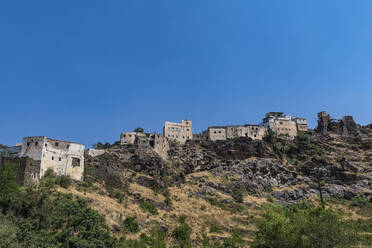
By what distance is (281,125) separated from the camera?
328 ft

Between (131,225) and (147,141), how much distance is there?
1261 inches

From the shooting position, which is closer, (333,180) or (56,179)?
(56,179)

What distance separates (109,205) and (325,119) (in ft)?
263

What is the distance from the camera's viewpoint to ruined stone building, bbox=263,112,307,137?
99250 mm

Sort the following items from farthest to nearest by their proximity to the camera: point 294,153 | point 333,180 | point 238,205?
point 294,153, point 333,180, point 238,205

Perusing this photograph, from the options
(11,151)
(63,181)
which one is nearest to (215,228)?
(63,181)

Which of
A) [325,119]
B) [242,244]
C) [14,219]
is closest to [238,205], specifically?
[242,244]

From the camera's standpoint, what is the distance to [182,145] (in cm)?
8894

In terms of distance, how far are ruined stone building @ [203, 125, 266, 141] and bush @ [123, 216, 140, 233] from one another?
50.6 meters

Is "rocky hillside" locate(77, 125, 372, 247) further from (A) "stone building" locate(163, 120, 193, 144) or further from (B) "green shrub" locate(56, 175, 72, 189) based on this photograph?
(A) "stone building" locate(163, 120, 193, 144)

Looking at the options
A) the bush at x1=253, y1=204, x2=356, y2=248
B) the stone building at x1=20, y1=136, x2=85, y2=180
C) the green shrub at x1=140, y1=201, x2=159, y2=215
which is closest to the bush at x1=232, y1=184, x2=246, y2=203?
the green shrub at x1=140, y1=201, x2=159, y2=215

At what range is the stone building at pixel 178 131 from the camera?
304 feet

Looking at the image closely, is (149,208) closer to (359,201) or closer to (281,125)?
(359,201)

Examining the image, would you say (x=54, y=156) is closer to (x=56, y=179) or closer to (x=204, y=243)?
(x=56, y=179)
